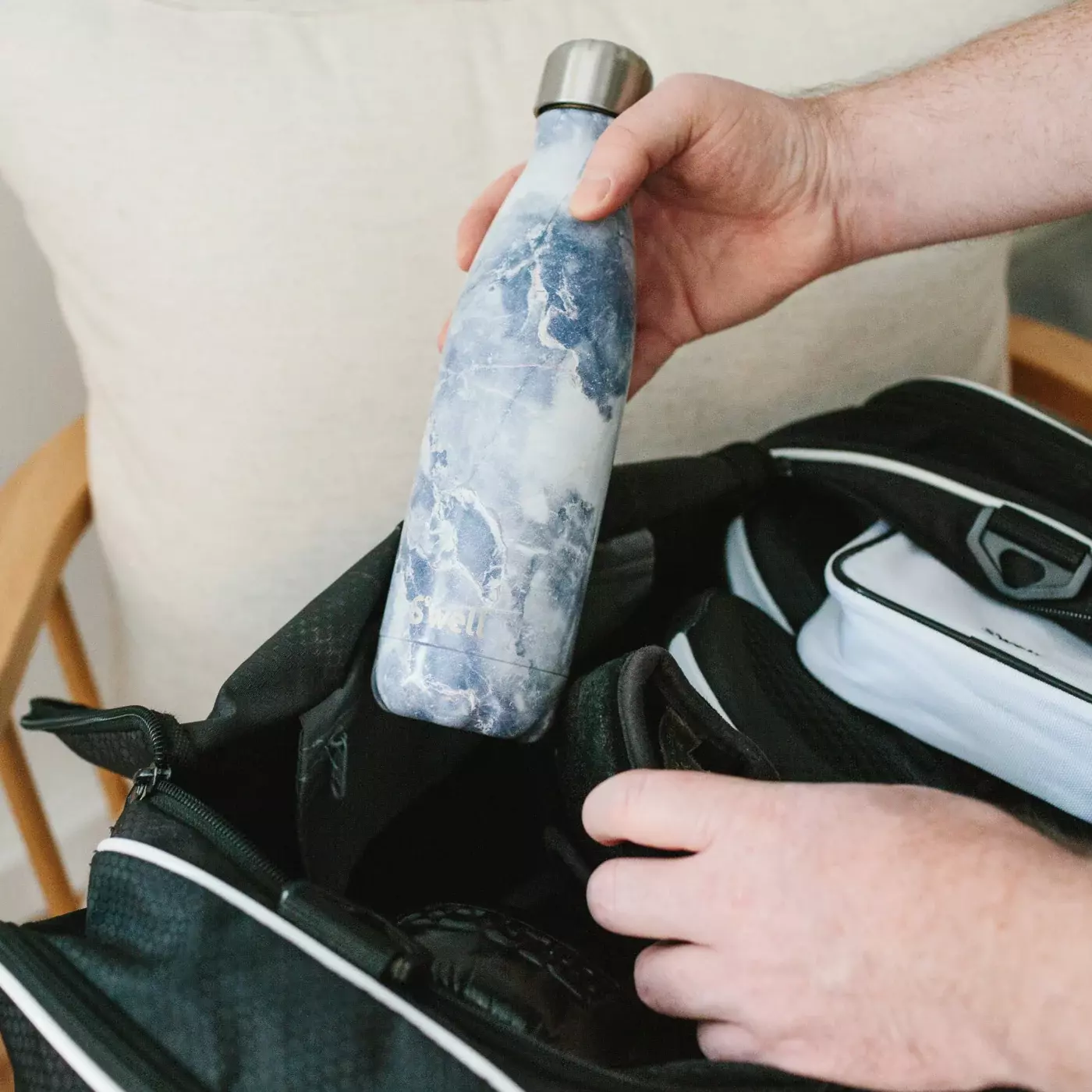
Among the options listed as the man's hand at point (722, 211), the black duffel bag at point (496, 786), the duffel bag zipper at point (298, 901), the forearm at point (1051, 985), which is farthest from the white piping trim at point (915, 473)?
the duffel bag zipper at point (298, 901)

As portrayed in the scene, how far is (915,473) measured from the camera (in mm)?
522

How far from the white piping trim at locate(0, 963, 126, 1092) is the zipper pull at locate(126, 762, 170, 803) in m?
0.07

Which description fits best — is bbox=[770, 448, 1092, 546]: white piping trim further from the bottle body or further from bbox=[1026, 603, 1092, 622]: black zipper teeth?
the bottle body

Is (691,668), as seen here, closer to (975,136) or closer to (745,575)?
(745,575)

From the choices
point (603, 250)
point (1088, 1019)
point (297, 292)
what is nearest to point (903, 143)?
point (603, 250)

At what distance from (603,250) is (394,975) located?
0.30 meters

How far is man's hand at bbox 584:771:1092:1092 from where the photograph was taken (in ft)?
1.04

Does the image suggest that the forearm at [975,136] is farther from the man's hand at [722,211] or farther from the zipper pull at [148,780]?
the zipper pull at [148,780]

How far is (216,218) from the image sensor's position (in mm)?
532

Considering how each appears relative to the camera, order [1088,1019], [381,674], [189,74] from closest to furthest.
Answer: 1. [1088,1019]
2. [381,674]
3. [189,74]

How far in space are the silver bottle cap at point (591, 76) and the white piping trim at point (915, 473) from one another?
22 centimetres

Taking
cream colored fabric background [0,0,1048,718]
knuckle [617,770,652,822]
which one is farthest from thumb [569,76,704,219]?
knuckle [617,770,652,822]

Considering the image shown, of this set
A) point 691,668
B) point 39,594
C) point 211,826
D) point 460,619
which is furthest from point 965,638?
point 39,594

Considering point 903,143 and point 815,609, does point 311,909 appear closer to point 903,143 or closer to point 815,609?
point 815,609
